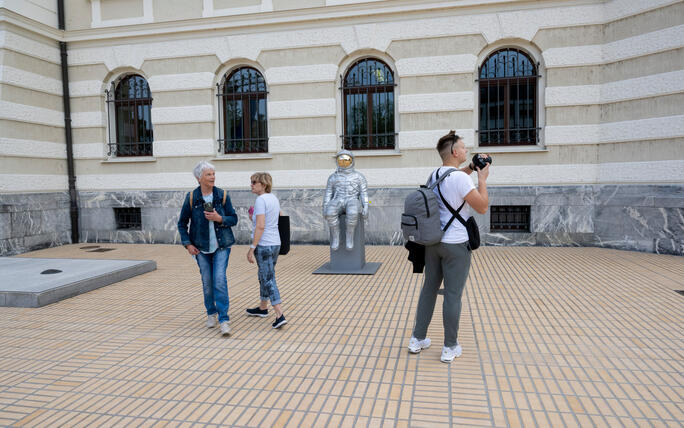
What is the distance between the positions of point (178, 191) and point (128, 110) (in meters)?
2.70

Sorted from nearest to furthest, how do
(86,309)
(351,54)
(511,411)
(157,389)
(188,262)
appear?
(511,411) < (157,389) < (86,309) < (188,262) < (351,54)

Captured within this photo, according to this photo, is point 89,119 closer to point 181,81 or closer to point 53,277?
point 181,81

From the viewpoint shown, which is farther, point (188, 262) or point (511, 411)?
point (188, 262)

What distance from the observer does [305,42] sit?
11.4 meters

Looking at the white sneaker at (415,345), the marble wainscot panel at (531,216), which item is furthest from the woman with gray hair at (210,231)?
the marble wainscot panel at (531,216)

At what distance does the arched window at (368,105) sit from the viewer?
37.4ft

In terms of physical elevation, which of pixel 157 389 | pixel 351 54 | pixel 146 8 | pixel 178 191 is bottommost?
pixel 157 389

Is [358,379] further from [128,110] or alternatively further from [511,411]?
[128,110]

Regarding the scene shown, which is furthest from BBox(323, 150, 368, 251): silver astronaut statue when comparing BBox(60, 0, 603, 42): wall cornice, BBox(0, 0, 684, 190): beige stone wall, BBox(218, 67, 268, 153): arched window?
BBox(60, 0, 603, 42): wall cornice

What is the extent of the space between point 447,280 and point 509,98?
789 centimetres

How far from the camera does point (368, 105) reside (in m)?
11.5

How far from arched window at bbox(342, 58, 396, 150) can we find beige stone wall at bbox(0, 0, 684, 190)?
0.81 feet

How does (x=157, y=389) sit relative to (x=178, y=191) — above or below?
below

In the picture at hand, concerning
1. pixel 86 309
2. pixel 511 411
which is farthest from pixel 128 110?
pixel 511 411
